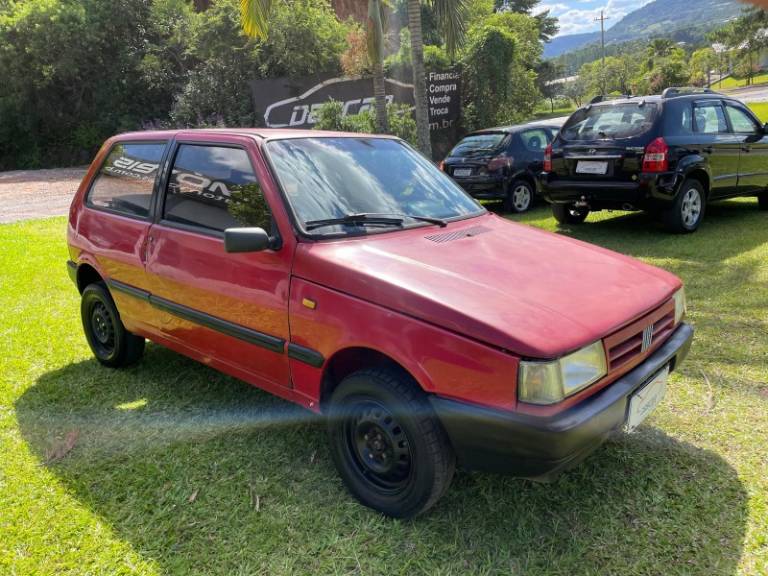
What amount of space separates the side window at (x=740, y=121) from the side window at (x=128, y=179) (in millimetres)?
7281

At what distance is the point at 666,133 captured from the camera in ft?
22.9

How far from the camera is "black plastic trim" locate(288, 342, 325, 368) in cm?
279

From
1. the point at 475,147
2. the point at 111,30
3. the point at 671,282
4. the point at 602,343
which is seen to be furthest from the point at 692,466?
the point at 111,30

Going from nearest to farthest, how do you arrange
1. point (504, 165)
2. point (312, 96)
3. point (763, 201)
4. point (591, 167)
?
point (591, 167) → point (763, 201) → point (504, 165) → point (312, 96)


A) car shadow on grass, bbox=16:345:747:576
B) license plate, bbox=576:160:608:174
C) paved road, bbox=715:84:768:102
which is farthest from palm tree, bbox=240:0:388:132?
paved road, bbox=715:84:768:102

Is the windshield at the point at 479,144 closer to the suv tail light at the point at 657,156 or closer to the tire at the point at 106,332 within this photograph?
the suv tail light at the point at 657,156

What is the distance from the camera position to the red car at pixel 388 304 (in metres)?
→ 2.28

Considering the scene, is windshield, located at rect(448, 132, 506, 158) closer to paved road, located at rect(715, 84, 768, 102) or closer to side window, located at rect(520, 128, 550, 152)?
side window, located at rect(520, 128, 550, 152)

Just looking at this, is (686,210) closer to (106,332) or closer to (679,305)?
(679,305)

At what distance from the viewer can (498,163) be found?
9.84 metres

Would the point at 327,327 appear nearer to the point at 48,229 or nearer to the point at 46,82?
the point at 48,229

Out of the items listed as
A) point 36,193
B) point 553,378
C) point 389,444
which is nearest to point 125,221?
point 389,444

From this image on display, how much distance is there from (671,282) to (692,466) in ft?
3.06

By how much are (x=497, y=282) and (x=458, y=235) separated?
2.11 ft
